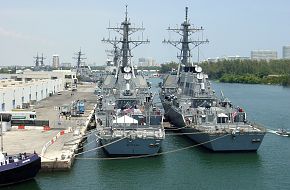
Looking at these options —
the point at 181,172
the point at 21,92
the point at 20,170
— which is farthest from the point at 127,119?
the point at 21,92

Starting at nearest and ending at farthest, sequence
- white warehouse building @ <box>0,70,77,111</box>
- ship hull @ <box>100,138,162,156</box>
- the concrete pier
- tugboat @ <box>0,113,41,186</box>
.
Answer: tugboat @ <box>0,113,41,186</box>
the concrete pier
ship hull @ <box>100,138,162,156</box>
white warehouse building @ <box>0,70,77,111</box>

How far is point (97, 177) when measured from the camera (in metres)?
27.6

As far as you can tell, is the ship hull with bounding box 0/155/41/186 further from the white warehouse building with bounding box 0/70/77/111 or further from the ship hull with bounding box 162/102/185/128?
the white warehouse building with bounding box 0/70/77/111

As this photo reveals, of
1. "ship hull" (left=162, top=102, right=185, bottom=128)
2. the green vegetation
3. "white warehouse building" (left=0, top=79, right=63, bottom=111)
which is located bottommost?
"ship hull" (left=162, top=102, right=185, bottom=128)

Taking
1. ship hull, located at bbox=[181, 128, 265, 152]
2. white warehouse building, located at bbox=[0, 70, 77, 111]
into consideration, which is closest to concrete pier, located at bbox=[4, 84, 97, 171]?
white warehouse building, located at bbox=[0, 70, 77, 111]

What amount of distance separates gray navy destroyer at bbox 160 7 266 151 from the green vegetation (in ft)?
323

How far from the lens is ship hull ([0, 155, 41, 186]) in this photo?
24062 millimetres

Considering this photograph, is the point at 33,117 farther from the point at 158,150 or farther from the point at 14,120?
the point at 158,150

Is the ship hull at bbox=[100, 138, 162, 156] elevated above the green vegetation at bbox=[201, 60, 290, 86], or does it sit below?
below

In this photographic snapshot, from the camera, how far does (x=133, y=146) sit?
1211 inches

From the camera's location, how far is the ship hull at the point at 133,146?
30531 mm

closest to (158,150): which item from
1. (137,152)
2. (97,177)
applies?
(137,152)

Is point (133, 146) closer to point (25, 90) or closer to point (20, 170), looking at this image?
point (20, 170)

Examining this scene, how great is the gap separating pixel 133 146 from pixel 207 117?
789 cm
